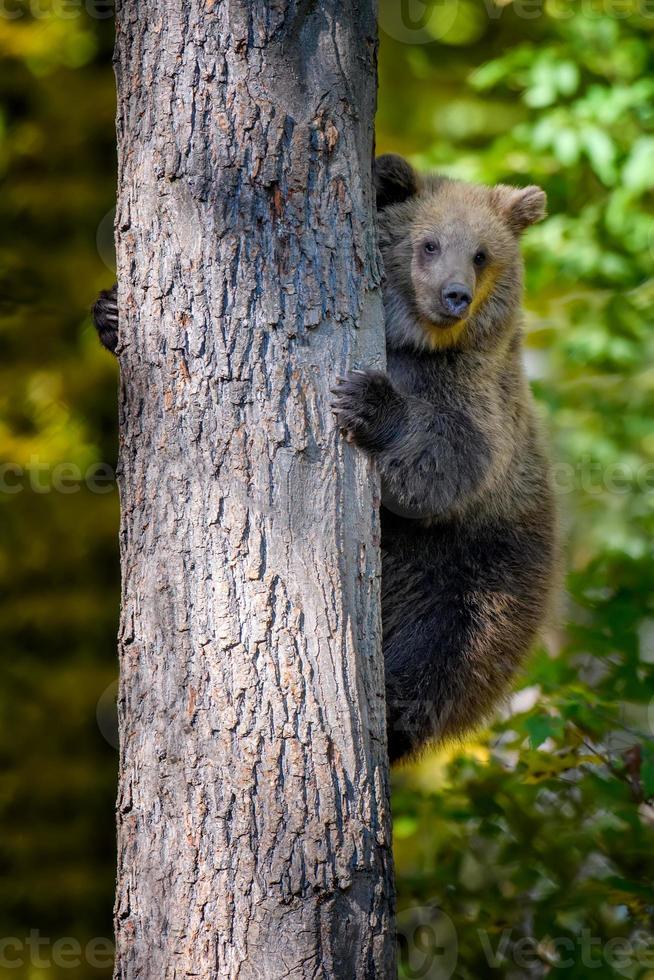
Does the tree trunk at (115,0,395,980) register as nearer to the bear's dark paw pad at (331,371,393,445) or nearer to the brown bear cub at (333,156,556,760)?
the bear's dark paw pad at (331,371,393,445)

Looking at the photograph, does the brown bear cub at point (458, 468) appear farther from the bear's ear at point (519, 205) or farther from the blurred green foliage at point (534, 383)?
the blurred green foliage at point (534, 383)

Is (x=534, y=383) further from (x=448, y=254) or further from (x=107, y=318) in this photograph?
(x=107, y=318)

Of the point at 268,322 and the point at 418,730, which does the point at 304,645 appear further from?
the point at 418,730

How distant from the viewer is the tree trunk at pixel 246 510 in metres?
2.52

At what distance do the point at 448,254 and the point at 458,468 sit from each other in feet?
3.02

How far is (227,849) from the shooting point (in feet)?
8.23

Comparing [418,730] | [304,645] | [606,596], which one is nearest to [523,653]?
[418,730]

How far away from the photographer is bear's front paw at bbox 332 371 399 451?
2818mm
